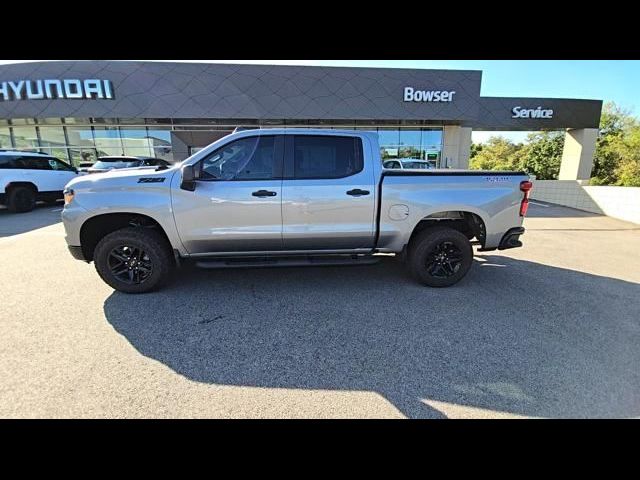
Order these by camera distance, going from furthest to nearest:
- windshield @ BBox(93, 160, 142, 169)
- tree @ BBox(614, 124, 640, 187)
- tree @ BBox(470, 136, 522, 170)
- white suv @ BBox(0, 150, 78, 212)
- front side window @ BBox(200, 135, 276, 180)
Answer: tree @ BBox(470, 136, 522, 170)
tree @ BBox(614, 124, 640, 187)
windshield @ BBox(93, 160, 142, 169)
white suv @ BBox(0, 150, 78, 212)
front side window @ BBox(200, 135, 276, 180)

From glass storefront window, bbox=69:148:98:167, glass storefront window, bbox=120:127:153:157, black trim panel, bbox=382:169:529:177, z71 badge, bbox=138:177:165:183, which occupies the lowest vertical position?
z71 badge, bbox=138:177:165:183

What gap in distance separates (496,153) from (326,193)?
2232 inches

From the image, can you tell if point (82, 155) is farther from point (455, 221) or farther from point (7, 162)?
point (455, 221)

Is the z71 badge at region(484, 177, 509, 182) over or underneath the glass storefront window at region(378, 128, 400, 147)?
underneath

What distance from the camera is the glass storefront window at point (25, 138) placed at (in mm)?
17359

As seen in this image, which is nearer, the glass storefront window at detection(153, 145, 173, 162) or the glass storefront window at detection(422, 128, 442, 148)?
the glass storefront window at detection(153, 145, 173, 162)

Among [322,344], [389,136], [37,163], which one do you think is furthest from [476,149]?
[322,344]

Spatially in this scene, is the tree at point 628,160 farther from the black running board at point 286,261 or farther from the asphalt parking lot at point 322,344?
the black running board at point 286,261

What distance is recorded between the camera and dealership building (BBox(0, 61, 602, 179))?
1572cm

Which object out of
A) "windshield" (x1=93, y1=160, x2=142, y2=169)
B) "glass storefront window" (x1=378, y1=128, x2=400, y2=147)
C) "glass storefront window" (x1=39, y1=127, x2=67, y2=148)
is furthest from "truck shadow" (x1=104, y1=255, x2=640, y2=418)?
"glass storefront window" (x1=39, y1=127, x2=67, y2=148)

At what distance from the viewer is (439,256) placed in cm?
416

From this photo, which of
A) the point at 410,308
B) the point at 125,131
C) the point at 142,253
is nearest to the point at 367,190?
the point at 410,308

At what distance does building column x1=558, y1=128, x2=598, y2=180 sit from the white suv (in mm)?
28403

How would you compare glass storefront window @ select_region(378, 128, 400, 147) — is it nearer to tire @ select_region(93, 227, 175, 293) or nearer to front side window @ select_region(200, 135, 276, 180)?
front side window @ select_region(200, 135, 276, 180)
